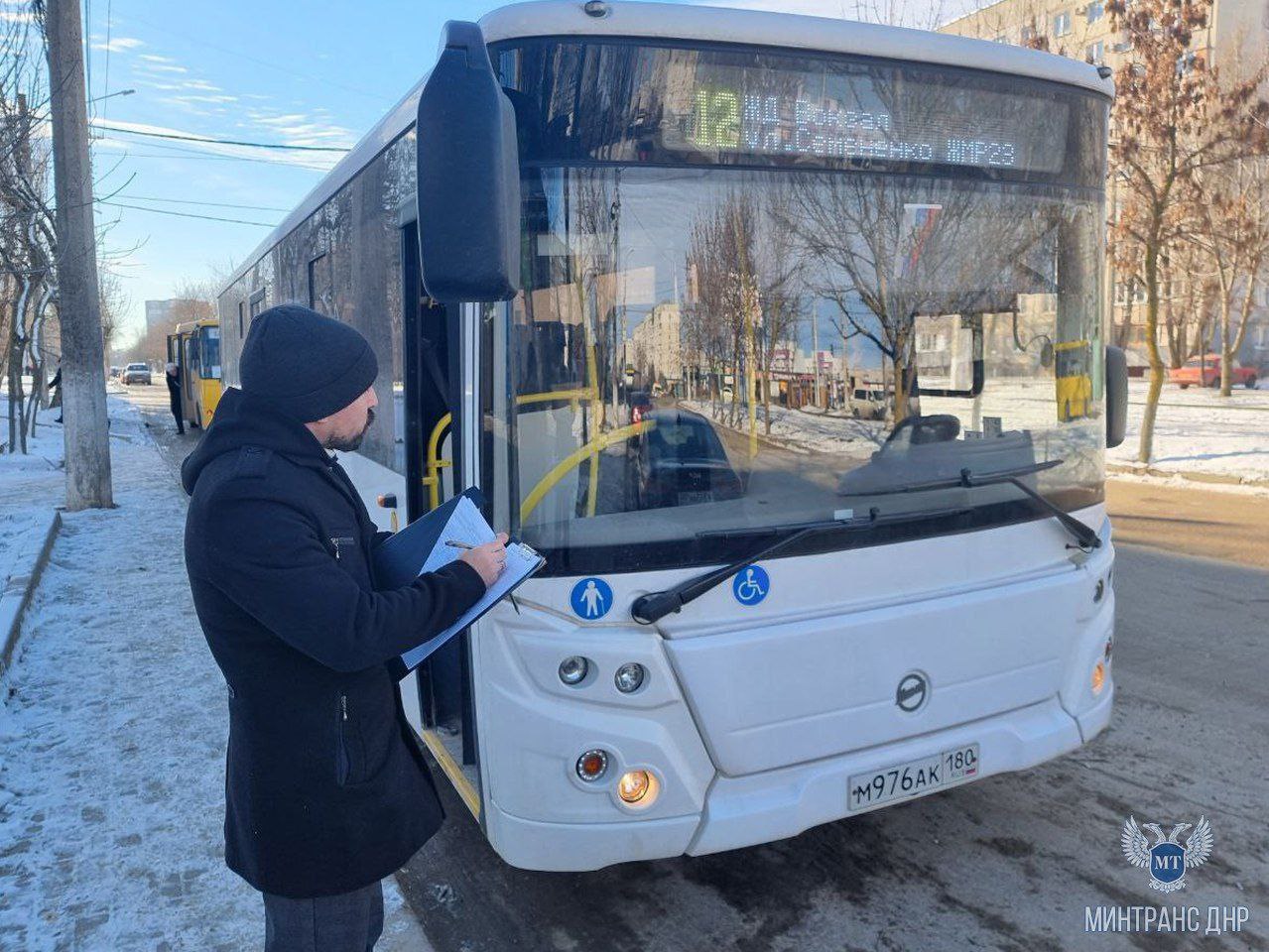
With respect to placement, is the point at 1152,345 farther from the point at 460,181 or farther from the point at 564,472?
the point at 460,181

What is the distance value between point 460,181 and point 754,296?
105 centimetres

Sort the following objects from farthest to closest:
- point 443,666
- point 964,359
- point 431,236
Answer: point 443,666
point 964,359
point 431,236

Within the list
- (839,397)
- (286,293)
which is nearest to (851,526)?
(839,397)

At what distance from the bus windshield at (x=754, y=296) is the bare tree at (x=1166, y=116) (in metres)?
11.3

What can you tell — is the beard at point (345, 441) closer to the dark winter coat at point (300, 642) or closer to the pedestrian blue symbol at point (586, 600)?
the dark winter coat at point (300, 642)

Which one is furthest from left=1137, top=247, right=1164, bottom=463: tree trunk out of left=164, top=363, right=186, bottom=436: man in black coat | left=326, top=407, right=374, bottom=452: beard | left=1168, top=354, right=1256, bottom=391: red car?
left=1168, top=354, right=1256, bottom=391: red car

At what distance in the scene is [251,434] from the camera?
220cm

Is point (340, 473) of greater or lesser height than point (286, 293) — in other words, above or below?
below

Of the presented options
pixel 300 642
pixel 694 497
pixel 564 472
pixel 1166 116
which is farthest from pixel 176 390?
pixel 300 642

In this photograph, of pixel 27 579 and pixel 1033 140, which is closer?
pixel 1033 140

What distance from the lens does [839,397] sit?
3.43 metres

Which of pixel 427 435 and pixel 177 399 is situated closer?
pixel 427 435

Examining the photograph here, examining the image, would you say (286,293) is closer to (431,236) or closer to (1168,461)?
(431,236)

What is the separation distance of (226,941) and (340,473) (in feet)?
6.41
